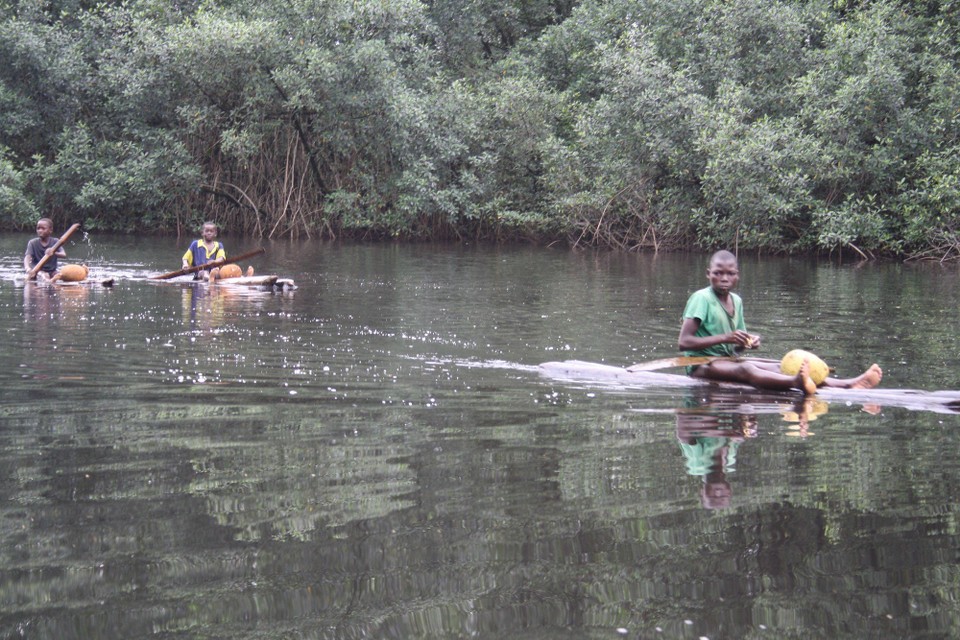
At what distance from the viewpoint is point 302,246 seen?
2856 cm

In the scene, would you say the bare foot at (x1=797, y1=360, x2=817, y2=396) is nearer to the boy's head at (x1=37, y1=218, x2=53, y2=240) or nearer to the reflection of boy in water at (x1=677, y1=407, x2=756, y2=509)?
the reflection of boy in water at (x1=677, y1=407, x2=756, y2=509)

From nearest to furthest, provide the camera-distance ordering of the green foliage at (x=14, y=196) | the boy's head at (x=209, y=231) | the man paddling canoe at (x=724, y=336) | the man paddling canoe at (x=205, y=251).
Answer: the man paddling canoe at (x=724, y=336)
the boy's head at (x=209, y=231)
the man paddling canoe at (x=205, y=251)
the green foliage at (x=14, y=196)

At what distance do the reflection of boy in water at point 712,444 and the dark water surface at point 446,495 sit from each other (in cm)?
3

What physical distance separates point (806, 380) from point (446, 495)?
12.5 ft

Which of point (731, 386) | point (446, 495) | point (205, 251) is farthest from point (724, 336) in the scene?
point (205, 251)

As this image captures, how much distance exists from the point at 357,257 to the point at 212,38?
8326 mm

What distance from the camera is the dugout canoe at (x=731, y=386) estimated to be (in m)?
7.64

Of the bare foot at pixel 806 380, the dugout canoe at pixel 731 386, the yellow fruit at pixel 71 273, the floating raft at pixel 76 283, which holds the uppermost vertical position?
the yellow fruit at pixel 71 273

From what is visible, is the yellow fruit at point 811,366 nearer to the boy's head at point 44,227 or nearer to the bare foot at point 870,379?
the bare foot at point 870,379

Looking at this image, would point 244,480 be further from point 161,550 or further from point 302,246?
point 302,246

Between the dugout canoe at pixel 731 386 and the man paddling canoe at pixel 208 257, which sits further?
the man paddling canoe at pixel 208 257

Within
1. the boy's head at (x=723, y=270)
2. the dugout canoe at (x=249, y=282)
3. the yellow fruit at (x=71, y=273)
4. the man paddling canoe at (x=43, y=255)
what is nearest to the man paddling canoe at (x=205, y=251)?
the dugout canoe at (x=249, y=282)

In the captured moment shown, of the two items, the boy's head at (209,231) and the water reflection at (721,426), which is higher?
the boy's head at (209,231)

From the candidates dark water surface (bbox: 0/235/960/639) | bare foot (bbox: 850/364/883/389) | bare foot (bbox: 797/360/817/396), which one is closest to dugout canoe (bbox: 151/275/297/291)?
dark water surface (bbox: 0/235/960/639)
